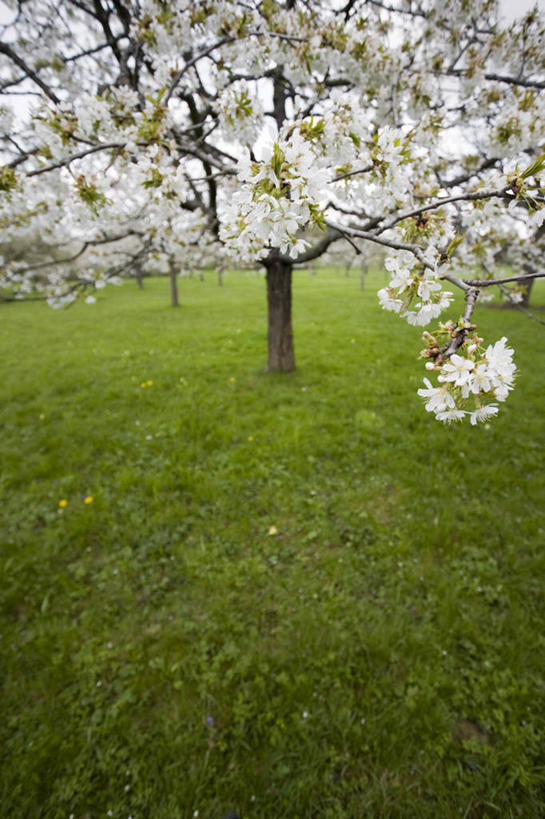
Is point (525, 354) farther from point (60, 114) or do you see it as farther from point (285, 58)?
point (60, 114)

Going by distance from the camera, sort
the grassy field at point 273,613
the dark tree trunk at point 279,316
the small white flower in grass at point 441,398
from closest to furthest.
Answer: the small white flower in grass at point 441,398 < the grassy field at point 273,613 < the dark tree trunk at point 279,316

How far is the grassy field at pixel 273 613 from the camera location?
203 cm

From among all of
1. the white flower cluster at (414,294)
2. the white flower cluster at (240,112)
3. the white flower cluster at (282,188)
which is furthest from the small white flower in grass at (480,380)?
the white flower cluster at (240,112)

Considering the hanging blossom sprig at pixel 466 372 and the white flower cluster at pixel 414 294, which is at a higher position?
the white flower cluster at pixel 414 294

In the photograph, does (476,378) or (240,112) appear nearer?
(476,378)

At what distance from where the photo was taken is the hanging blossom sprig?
1134 mm

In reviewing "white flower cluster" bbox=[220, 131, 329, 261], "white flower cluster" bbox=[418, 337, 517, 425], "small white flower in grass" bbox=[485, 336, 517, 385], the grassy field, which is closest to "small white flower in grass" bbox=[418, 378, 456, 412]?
"white flower cluster" bbox=[418, 337, 517, 425]

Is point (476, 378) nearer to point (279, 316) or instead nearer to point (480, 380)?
point (480, 380)

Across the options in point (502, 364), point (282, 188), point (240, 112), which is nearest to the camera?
point (502, 364)

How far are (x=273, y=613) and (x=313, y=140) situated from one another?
3.36 m

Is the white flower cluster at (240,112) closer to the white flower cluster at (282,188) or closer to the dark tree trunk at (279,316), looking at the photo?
the white flower cluster at (282,188)

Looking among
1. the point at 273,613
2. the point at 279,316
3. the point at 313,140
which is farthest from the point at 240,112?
the point at 273,613

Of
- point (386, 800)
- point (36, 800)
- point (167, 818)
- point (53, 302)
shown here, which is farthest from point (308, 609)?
point (53, 302)

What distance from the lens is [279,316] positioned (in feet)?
21.4
